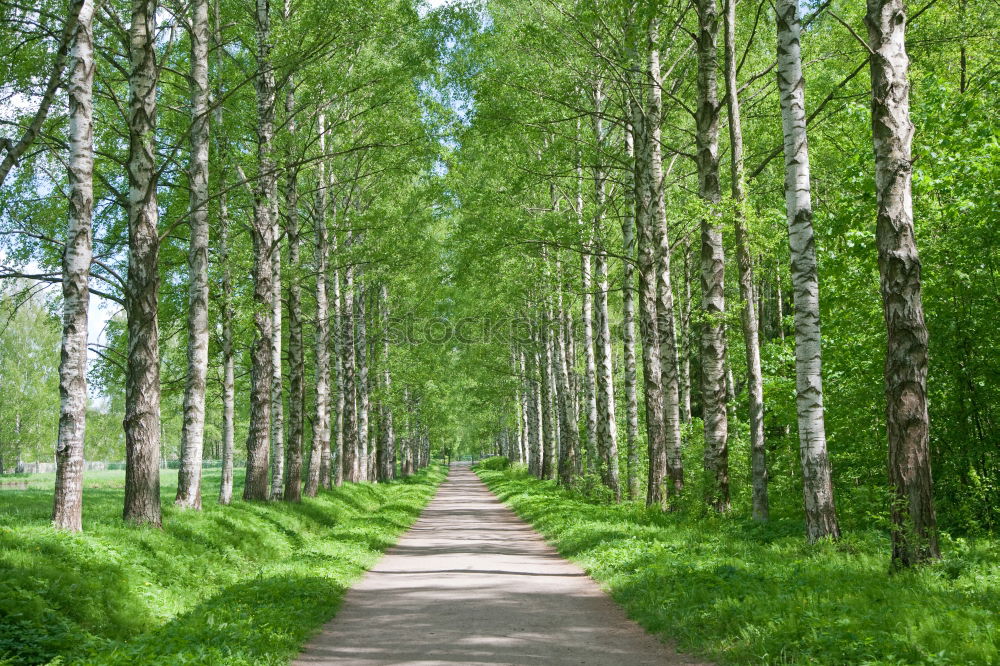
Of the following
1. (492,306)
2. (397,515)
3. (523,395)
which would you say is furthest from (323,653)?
(523,395)

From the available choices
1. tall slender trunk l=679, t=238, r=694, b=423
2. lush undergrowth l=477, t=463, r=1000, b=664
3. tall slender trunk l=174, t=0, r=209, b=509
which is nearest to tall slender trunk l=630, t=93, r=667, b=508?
lush undergrowth l=477, t=463, r=1000, b=664

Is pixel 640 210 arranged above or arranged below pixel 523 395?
above

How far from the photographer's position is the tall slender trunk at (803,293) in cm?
904

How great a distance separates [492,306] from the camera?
30406 millimetres

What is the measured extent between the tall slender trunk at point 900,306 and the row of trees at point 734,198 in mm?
19

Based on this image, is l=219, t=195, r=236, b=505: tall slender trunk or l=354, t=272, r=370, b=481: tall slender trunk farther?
l=354, t=272, r=370, b=481: tall slender trunk

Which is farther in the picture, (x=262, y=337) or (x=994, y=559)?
(x=262, y=337)

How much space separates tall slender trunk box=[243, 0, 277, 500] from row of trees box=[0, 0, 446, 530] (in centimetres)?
→ 5

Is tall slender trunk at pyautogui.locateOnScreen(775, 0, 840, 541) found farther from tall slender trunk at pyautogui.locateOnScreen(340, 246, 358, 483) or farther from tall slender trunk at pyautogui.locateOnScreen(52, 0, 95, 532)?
tall slender trunk at pyautogui.locateOnScreen(340, 246, 358, 483)

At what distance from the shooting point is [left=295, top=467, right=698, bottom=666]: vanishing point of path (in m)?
6.55

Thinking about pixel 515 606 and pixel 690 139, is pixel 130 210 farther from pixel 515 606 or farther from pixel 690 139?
pixel 690 139

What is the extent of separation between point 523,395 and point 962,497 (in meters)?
36.8

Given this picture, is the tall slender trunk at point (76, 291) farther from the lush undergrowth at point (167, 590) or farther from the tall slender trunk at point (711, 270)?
the tall slender trunk at point (711, 270)

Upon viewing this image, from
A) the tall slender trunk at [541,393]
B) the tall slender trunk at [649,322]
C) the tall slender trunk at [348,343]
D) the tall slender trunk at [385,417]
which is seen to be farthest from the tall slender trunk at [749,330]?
the tall slender trunk at [385,417]
